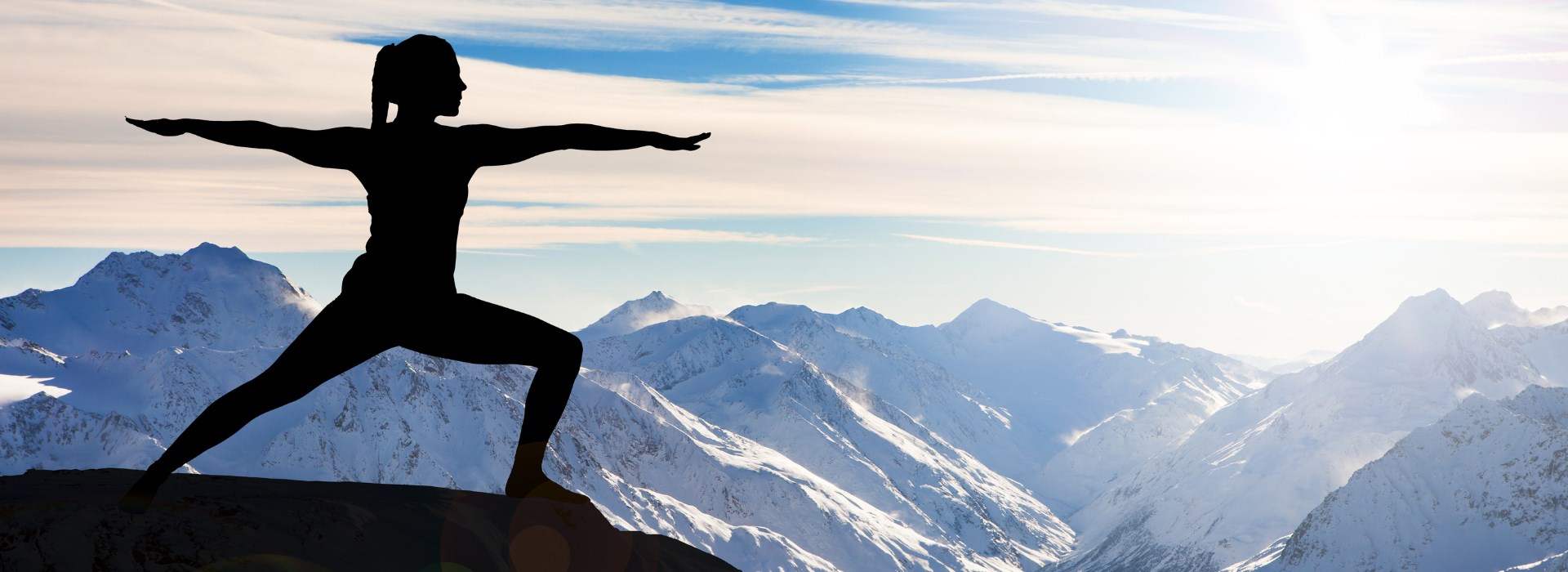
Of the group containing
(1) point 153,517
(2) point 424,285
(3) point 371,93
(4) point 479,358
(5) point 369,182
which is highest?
(3) point 371,93

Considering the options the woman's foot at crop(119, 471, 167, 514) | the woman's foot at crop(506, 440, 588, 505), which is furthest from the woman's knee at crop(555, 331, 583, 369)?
the woman's foot at crop(119, 471, 167, 514)

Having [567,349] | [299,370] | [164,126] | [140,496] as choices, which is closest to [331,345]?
[299,370]

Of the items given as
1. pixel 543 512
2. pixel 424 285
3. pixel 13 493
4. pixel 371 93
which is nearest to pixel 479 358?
pixel 424 285

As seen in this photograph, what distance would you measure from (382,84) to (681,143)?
6.73ft

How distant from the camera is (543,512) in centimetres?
970

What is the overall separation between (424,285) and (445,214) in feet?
1.62

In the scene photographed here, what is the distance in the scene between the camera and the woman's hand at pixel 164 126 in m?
8.62

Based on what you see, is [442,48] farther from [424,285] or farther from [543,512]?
[543,512]

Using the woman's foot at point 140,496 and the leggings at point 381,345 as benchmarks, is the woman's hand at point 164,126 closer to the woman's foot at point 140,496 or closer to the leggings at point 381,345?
the leggings at point 381,345

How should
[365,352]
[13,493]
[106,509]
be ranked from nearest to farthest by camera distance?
1. [106,509]
2. [365,352]
3. [13,493]

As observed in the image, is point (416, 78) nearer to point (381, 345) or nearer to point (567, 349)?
point (381, 345)

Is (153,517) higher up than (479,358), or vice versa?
(479,358)

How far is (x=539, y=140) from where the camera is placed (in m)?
8.73

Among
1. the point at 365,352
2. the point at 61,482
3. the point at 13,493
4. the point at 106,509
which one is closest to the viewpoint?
the point at 106,509
